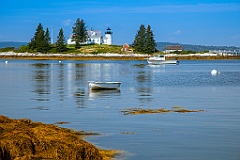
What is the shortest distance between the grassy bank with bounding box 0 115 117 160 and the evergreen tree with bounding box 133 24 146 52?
167 meters

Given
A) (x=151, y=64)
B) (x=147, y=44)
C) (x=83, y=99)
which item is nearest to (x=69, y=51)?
(x=147, y=44)

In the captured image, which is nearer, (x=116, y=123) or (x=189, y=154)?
(x=189, y=154)

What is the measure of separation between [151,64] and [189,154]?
132193 millimetres

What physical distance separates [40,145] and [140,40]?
17204 cm

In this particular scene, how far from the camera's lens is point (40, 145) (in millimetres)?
15781

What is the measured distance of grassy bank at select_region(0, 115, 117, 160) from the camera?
15203 mm

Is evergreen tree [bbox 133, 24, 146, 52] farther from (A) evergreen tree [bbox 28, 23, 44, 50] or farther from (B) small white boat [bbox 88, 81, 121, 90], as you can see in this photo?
(B) small white boat [bbox 88, 81, 121, 90]

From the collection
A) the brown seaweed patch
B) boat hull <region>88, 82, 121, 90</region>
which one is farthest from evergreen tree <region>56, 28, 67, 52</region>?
the brown seaweed patch

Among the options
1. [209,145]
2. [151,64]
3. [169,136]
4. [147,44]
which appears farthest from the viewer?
[147,44]

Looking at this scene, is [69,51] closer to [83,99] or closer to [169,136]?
[83,99]

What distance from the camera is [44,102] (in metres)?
36.0

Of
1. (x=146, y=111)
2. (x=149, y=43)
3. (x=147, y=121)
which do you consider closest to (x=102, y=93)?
(x=146, y=111)

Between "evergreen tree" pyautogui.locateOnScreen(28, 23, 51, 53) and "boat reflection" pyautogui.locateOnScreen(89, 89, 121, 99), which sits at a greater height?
"evergreen tree" pyautogui.locateOnScreen(28, 23, 51, 53)

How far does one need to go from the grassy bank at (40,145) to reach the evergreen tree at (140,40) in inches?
6588
